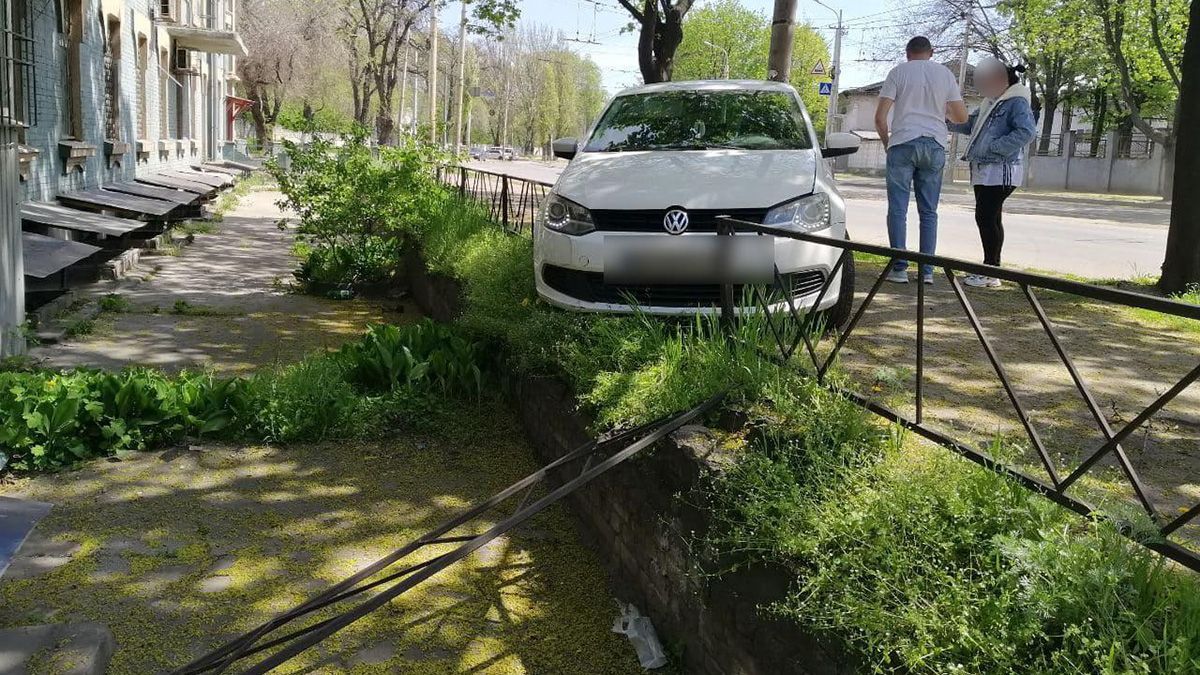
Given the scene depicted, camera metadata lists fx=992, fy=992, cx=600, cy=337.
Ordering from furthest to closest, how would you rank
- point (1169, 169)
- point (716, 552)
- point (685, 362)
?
point (1169, 169) < point (685, 362) < point (716, 552)

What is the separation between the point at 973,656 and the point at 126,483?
4127mm

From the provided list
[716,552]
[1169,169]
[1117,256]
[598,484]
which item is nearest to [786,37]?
[1117,256]

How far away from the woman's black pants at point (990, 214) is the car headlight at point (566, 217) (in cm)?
368

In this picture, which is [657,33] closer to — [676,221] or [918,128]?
[918,128]

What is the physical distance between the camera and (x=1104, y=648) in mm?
1901

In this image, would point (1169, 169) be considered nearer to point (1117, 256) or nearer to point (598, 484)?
point (1117, 256)

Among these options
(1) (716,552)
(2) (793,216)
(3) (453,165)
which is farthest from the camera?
(3) (453,165)

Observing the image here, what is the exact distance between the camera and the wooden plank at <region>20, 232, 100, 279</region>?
7691 mm

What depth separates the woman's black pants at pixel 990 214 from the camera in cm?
754

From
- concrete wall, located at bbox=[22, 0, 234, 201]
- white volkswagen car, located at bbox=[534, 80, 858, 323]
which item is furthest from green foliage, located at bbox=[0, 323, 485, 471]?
concrete wall, located at bbox=[22, 0, 234, 201]

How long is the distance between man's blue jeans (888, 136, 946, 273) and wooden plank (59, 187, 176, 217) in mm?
8821

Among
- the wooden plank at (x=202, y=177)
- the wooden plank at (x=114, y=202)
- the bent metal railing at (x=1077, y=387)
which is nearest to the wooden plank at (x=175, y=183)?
the wooden plank at (x=202, y=177)

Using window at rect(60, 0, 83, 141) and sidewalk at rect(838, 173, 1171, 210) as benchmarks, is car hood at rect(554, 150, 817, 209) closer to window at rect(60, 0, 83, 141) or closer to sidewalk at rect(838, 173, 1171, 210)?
window at rect(60, 0, 83, 141)

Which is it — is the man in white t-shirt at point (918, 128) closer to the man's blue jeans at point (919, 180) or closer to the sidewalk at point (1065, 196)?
the man's blue jeans at point (919, 180)
